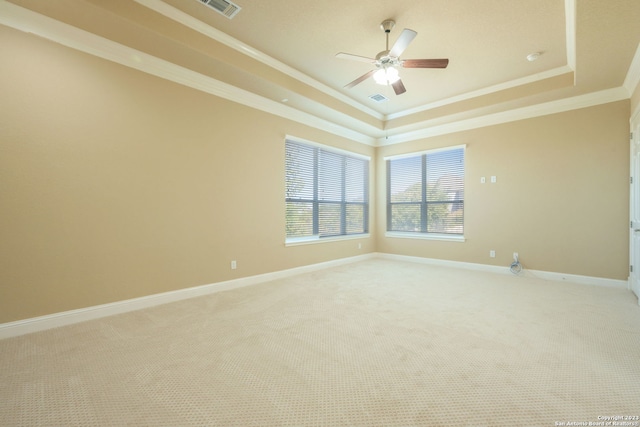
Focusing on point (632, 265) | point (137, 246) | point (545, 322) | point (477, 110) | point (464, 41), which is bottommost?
point (545, 322)

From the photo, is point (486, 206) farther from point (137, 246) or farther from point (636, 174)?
point (137, 246)

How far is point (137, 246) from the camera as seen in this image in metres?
3.02

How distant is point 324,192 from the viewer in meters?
5.31

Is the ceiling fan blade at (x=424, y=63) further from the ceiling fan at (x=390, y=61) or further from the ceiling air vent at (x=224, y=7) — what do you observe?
the ceiling air vent at (x=224, y=7)

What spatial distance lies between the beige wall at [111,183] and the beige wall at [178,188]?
0.04 feet

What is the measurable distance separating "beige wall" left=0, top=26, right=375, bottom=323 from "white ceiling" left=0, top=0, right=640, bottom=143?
268 millimetres

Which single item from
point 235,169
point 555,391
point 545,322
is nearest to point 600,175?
point 545,322

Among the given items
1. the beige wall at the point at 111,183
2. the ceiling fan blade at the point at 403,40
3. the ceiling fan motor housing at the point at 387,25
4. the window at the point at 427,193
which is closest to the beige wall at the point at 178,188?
the beige wall at the point at 111,183

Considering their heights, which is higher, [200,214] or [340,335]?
[200,214]

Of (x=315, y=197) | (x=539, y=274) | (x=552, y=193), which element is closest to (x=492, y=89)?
(x=552, y=193)

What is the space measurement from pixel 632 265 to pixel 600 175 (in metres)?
1.31

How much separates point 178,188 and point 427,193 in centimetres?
473

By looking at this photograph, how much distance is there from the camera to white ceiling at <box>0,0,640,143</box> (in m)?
2.51

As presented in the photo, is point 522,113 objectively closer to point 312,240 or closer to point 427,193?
point 427,193
